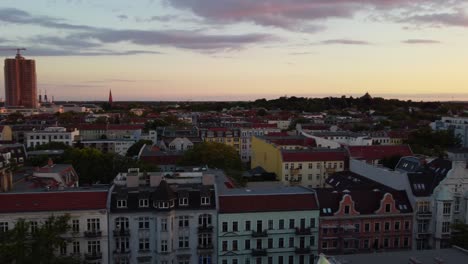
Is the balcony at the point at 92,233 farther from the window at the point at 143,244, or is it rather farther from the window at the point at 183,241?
the window at the point at 183,241

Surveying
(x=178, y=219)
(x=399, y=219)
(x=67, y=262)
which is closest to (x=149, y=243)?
(x=178, y=219)

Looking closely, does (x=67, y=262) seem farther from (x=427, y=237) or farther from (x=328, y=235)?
(x=427, y=237)

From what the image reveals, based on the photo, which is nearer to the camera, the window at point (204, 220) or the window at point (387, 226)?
the window at point (204, 220)

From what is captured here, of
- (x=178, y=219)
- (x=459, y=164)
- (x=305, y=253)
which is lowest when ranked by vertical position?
(x=305, y=253)

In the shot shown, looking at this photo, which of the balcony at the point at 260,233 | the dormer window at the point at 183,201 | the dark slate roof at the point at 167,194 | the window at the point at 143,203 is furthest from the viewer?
the balcony at the point at 260,233

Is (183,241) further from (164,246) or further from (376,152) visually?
(376,152)

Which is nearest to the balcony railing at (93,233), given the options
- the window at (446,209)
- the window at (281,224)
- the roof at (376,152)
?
the window at (281,224)
